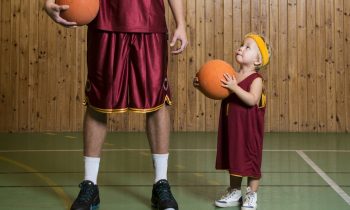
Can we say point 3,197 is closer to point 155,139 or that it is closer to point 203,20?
point 155,139

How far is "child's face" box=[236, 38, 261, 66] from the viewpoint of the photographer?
262 cm

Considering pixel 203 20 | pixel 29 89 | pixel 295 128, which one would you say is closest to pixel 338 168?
pixel 295 128

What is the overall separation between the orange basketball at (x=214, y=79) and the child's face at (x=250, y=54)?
11cm

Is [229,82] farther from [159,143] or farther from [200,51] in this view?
[200,51]

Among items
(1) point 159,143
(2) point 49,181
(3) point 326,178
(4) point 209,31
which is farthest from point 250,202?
(4) point 209,31

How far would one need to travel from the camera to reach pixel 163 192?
2.52m

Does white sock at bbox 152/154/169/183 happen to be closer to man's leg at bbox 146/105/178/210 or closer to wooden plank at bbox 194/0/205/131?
man's leg at bbox 146/105/178/210

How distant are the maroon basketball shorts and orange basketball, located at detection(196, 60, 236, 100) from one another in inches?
8.8

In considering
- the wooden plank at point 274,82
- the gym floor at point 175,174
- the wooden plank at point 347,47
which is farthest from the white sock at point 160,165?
the wooden plank at point 347,47

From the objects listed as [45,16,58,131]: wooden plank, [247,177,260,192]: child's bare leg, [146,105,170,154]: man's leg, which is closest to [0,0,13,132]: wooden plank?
[45,16,58,131]: wooden plank

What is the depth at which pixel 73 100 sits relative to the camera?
6566 millimetres

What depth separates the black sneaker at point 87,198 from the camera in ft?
7.93

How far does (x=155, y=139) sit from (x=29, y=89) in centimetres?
433

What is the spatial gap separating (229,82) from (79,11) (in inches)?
30.7
